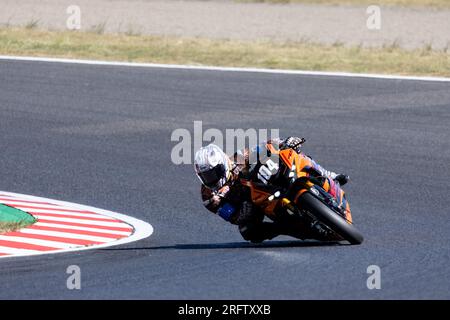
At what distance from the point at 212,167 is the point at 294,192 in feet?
2.61

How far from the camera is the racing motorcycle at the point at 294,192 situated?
11.1 meters

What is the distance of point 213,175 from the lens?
11234mm

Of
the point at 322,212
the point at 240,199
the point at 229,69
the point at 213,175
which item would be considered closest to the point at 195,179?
the point at 240,199

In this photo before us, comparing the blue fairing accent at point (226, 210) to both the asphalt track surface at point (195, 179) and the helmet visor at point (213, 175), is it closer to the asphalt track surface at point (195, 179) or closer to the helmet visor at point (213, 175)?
the helmet visor at point (213, 175)

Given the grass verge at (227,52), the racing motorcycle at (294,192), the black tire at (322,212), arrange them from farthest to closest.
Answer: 1. the grass verge at (227,52)
2. the racing motorcycle at (294,192)
3. the black tire at (322,212)

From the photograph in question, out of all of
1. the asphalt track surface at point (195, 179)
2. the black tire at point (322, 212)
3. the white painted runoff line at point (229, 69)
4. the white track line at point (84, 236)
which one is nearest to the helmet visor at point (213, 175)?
the asphalt track surface at point (195, 179)

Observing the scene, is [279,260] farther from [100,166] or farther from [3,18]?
[3,18]

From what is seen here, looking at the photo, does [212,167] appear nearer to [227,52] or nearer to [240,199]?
[240,199]

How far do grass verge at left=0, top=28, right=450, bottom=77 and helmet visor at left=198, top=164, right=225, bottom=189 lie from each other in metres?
13.5

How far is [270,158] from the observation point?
37.3 ft

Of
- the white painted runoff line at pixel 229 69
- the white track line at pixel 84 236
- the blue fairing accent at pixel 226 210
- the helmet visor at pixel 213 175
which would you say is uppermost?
the white painted runoff line at pixel 229 69

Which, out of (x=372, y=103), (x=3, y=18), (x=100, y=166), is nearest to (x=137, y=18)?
(x=3, y=18)

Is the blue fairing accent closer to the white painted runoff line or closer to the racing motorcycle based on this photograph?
the racing motorcycle

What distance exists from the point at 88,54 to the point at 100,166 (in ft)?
33.2
